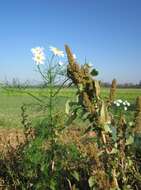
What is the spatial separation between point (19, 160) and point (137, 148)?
1528mm

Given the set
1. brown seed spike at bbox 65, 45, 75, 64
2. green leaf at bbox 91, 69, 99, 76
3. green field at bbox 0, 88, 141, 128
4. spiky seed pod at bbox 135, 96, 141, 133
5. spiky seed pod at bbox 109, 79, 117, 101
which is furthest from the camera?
green field at bbox 0, 88, 141, 128

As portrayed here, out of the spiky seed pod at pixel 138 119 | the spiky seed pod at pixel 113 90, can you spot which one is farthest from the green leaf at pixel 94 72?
the spiky seed pod at pixel 138 119

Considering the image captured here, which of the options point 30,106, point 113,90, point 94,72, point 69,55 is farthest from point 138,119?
point 30,106

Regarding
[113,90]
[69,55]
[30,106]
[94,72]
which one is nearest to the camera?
[69,55]

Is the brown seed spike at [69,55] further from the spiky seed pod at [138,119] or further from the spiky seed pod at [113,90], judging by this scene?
the spiky seed pod at [138,119]

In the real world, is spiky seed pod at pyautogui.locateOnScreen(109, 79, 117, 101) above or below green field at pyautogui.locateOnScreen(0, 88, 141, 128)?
above

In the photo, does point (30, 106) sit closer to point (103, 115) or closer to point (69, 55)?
point (103, 115)

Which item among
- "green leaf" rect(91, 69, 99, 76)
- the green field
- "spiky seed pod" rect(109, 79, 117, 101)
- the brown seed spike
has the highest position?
the brown seed spike

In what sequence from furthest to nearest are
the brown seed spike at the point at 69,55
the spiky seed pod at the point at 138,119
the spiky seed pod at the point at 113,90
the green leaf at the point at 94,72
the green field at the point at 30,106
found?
1. the green field at the point at 30,106
2. the spiky seed pod at the point at 138,119
3. the spiky seed pod at the point at 113,90
4. the green leaf at the point at 94,72
5. the brown seed spike at the point at 69,55

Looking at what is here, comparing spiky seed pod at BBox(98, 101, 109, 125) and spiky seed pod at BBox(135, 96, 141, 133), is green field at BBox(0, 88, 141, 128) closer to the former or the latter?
spiky seed pod at BBox(98, 101, 109, 125)

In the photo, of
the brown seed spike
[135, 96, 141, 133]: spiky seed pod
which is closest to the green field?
the brown seed spike

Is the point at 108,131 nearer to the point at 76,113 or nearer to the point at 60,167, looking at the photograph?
the point at 76,113

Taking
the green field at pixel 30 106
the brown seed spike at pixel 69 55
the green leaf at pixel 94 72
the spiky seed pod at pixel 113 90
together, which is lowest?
the green field at pixel 30 106

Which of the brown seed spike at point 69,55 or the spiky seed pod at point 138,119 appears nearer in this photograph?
the brown seed spike at point 69,55
